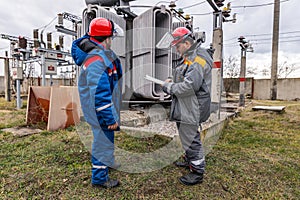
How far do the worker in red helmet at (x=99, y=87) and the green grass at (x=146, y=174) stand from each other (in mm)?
273

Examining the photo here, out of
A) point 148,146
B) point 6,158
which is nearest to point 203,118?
point 148,146

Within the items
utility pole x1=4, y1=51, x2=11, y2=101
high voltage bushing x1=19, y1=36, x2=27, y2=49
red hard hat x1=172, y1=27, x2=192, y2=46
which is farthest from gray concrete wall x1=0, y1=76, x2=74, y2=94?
red hard hat x1=172, y1=27, x2=192, y2=46

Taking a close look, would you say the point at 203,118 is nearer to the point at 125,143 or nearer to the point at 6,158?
the point at 125,143

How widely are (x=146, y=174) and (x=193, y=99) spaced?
0.95 metres

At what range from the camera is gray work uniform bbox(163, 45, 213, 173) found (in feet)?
5.70

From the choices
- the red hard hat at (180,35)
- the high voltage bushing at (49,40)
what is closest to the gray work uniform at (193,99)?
the red hard hat at (180,35)

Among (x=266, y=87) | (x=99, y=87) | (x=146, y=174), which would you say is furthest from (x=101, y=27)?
(x=266, y=87)

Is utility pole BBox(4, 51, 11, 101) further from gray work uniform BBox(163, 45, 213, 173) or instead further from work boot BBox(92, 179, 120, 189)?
gray work uniform BBox(163, 45, 213, 173)

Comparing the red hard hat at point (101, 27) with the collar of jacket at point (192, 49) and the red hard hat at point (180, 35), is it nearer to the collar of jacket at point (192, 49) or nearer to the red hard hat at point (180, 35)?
the red hard hat at point (180, 35)

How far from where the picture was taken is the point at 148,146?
8.52ft

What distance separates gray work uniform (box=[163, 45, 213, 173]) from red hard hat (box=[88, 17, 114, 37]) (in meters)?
0.74

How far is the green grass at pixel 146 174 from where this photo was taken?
167cm

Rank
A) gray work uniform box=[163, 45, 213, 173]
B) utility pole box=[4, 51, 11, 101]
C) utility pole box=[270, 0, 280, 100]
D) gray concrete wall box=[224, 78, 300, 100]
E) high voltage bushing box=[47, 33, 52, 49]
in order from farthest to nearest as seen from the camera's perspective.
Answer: gray concrete wall box=[224, 78, 300, 100] < utility pole box=[270, 0, 280, 100] < high voltage bushing box=[47, 33, 52, 49] < utility pole box=[4, 51, 11, 101] < gray work uniform box=[163, 45, 213, 173]

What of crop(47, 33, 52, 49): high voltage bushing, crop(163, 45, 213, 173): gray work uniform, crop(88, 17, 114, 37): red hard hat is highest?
crop(47, 33, 52, 49): high voltage bushing
